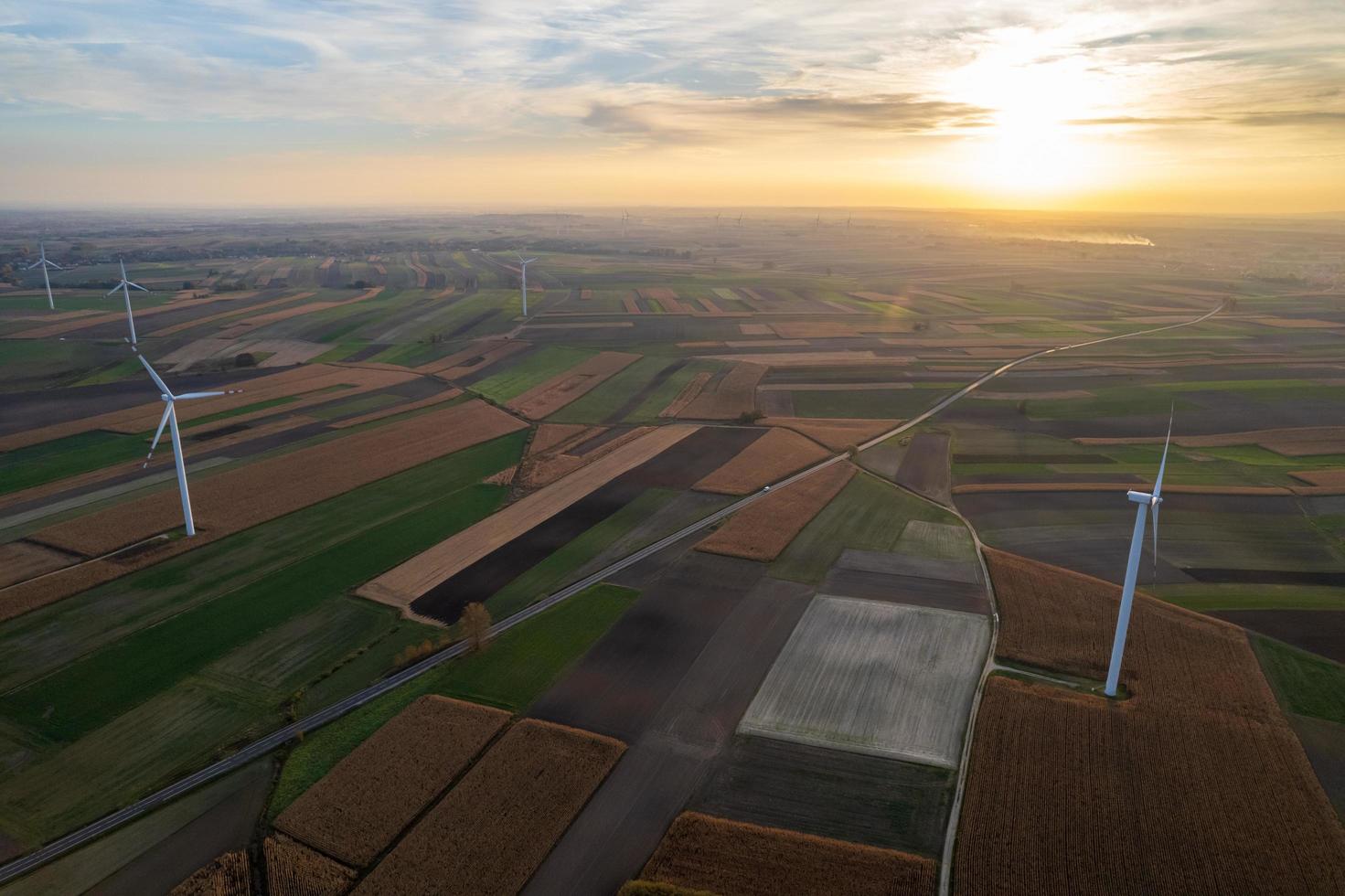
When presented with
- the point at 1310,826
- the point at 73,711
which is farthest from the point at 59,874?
the point at 1310,826

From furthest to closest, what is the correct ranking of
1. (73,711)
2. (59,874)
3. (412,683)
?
(412,683), (73,711), (59,874)

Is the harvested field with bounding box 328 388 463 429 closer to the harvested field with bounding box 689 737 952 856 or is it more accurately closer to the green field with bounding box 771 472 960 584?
the green field with bounding box 771 472 960 584

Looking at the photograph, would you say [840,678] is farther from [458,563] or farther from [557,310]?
[557,310]

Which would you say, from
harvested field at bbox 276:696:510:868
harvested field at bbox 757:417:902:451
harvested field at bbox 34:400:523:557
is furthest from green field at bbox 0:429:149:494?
harvested field at bbox 757:417:902:451

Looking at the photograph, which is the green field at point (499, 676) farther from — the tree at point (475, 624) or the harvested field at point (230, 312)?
the harvested field at point (230, 312)

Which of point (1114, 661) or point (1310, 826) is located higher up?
point (1114, 661)
